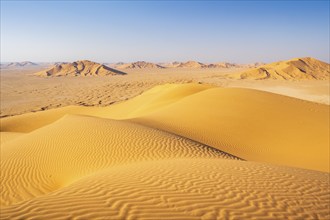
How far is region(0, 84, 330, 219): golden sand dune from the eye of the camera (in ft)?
13.0

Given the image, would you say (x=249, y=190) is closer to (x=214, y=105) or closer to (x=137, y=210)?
(x=137, y=210)

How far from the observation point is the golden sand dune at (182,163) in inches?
157

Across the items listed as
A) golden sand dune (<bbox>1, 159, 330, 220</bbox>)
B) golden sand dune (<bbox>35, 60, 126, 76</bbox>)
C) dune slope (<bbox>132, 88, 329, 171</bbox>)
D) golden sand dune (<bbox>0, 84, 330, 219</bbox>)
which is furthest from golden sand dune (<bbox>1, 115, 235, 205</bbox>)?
golden sand dune (<bbox>35, 60, 126, 76</bbox>)

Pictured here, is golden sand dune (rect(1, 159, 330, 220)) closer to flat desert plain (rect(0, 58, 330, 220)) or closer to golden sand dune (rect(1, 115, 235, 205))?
flat desert plain (rect(0, 58, 330, 220))

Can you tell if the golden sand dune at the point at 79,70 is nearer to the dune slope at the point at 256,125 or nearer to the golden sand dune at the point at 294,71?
the golden sand dune at the point at 294,71

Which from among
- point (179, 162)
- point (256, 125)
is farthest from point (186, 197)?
point (256, 125)

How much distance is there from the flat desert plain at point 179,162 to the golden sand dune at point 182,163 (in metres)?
0.03

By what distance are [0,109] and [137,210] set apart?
25.7 meters

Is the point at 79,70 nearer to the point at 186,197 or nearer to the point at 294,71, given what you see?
the point at 294,71

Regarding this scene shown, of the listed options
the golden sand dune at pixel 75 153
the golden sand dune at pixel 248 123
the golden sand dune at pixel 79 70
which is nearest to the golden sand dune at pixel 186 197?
the golden sand dune at pixel 75 153

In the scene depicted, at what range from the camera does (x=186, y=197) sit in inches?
171

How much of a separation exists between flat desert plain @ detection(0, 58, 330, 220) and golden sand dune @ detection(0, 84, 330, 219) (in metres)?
0.03

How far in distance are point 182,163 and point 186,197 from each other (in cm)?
272

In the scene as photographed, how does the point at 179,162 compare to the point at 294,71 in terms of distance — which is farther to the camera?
the point at 294,71
